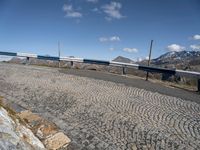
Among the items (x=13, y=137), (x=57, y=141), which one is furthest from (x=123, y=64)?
(x=13, y=137)

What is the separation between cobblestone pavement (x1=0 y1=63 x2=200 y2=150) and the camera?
7504 mm

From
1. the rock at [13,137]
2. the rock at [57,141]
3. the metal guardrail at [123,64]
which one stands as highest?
the metal guardrail at [123,64]

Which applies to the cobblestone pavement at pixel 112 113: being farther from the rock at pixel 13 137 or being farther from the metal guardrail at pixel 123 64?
the metal guardrail at pixel 123 64

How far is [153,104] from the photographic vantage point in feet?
37.3

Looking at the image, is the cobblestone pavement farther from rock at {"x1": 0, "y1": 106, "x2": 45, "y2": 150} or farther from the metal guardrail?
the metal guardrail

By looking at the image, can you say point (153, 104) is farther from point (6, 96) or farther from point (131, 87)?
point (6, 96)

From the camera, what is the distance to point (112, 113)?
9828 mm

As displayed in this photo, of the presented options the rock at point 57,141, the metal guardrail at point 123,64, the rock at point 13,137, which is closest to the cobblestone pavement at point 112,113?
the rock at point 57,141

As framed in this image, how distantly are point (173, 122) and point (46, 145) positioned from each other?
16.2 feet

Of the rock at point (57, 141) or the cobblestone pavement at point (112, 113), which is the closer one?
the rock at point (57, 141)

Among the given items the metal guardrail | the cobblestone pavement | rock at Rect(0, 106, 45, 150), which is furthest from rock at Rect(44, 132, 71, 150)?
the metal guardrail

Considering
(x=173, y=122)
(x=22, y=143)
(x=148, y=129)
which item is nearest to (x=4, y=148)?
(x=22, y=143)

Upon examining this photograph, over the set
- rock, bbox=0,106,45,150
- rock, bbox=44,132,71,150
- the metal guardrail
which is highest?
the metal guardrail

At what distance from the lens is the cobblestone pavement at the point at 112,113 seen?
7.50 metres
